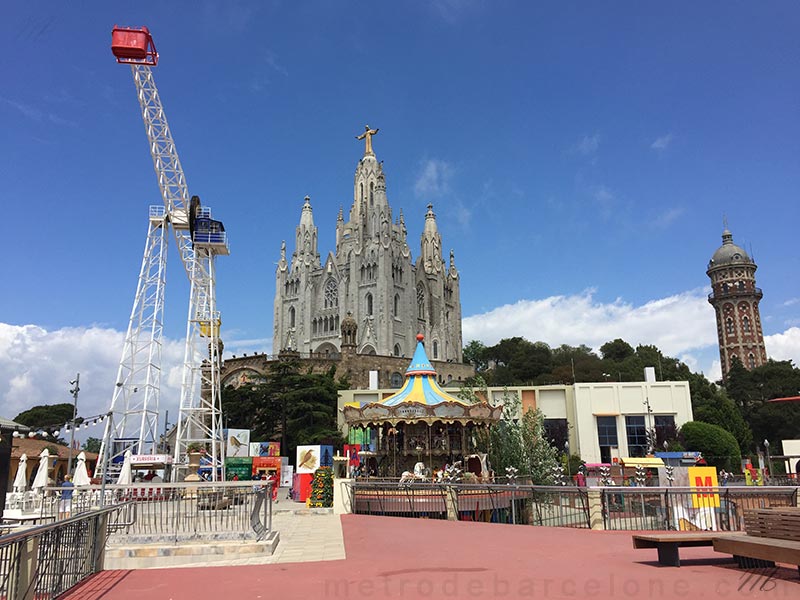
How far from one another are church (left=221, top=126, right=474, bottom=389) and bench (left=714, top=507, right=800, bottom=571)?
69967 mm

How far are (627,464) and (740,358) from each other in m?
69.1

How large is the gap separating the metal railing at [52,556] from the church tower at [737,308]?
96455mm

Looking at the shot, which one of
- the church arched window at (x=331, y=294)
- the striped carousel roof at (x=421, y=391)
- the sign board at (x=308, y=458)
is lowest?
the sign board at (x=308, y=458)

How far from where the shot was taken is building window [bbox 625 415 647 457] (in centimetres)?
4544

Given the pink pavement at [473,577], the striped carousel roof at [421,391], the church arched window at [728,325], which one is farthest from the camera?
the church arched window at [728,325]

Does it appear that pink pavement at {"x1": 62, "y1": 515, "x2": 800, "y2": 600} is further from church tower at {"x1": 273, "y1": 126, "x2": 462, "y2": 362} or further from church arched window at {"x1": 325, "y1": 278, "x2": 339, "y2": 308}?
church arched window at {"x1": 325, "y1": 278, "x2": 339, "y2": 308}

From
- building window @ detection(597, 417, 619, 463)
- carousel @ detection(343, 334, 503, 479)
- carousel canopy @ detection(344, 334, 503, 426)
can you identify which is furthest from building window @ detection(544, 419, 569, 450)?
carousel canopy @ detection(344, 334, 503, 426)

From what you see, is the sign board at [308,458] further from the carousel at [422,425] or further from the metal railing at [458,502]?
the metal railing at [458,502]

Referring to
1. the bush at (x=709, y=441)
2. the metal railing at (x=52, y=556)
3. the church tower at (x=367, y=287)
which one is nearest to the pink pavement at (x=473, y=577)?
the metal railing at (x=52, y=556)

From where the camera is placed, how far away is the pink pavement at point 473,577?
23.5 feet

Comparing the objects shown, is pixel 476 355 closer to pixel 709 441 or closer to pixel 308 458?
pixel 709 441

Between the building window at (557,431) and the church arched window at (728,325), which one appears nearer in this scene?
the building window at (557,431)

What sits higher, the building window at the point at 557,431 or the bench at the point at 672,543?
the building window at the point at 557,431

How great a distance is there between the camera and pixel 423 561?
31.1ft
